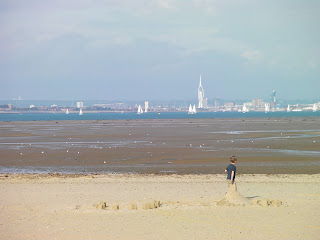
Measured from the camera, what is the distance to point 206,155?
1447 inches

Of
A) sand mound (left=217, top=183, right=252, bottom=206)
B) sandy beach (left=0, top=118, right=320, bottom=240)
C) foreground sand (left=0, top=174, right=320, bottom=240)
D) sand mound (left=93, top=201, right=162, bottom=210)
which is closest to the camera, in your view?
foreground sand (left=0, top=174, right=320, bottom=240)

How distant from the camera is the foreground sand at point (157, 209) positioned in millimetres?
13516

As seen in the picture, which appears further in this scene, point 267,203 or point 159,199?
point 159,199

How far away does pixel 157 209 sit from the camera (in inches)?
645

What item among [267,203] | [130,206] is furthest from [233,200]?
[130,206]

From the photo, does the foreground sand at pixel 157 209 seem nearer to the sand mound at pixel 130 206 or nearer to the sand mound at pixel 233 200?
the sand mound at pixel 130 206

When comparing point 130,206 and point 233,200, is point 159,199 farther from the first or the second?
point 233,200

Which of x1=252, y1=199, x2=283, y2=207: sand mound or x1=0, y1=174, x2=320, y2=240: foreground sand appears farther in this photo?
x1=252, y1=199, x2=283, y2=207: sand mound

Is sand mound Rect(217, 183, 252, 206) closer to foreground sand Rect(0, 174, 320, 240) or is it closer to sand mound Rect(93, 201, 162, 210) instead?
foreground sand Rect(0, 174, 320, 240)

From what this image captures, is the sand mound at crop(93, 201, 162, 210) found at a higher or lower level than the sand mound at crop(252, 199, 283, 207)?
lower

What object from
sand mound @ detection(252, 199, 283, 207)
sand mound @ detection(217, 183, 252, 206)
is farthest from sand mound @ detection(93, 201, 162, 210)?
sand mound @ detection(252, 199, 283, 207)

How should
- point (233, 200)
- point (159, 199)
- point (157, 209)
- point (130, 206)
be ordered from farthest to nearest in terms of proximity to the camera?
point (159, 199) < point (233, 200) < point (130, 206) < point (157, 209)

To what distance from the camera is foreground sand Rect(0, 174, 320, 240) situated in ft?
44.3

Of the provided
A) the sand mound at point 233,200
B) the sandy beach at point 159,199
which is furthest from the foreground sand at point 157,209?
the sand mound at point 233,200
